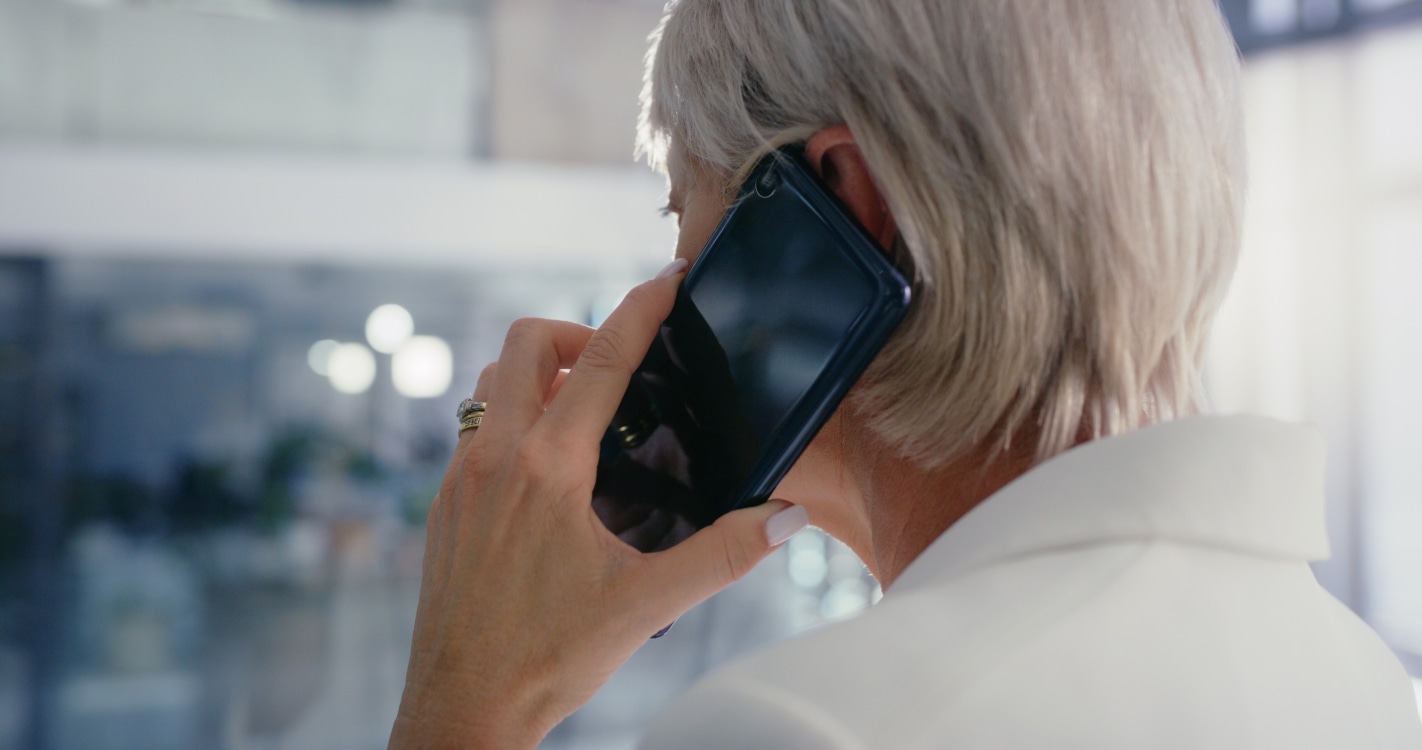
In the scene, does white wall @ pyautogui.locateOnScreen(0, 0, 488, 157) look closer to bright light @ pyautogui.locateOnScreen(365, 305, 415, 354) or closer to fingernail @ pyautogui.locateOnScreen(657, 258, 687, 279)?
bright light @ pyautogui.locateOnScreen(365, 305, 415, 354)

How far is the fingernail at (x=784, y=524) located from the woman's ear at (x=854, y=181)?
168 mm

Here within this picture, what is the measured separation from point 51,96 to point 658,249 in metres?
1.51

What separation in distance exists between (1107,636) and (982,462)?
0.17 metres

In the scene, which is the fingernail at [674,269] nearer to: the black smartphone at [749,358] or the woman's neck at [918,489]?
the black smartphone at [749,358]

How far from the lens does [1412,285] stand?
2.37 metres

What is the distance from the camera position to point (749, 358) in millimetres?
575

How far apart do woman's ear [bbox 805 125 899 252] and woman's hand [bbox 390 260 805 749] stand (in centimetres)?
16

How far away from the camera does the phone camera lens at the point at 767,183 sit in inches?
21.9

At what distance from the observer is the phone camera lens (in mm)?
556

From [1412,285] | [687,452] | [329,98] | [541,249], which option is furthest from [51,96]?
[1412,285]

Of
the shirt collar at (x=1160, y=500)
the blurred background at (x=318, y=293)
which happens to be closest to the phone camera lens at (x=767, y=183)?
the shirt collar at (x=1160, y=500)

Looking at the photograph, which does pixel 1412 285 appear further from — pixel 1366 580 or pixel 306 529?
pixel 306 529

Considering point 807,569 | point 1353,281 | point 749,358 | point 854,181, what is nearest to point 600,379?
point 749,358

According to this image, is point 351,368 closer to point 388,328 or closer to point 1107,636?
point 388,328
